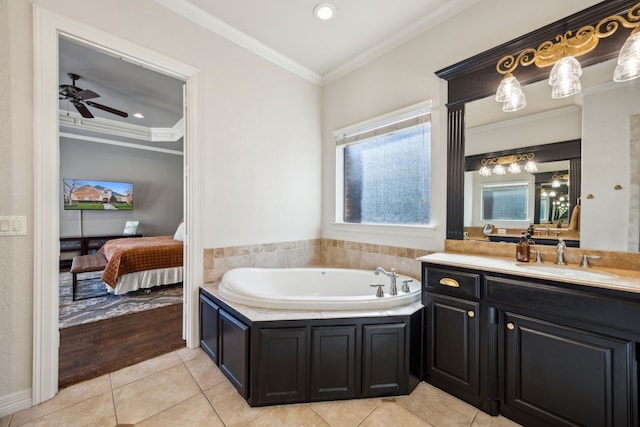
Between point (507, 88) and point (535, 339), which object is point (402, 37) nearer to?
point (507, 88)

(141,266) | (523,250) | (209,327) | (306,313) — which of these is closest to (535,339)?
(523,250)

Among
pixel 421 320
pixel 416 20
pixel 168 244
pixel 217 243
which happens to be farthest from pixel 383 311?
pixel 168 244

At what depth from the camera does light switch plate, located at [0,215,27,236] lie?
1.51 m

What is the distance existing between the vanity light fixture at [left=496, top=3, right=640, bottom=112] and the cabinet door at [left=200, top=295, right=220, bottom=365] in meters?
2.63

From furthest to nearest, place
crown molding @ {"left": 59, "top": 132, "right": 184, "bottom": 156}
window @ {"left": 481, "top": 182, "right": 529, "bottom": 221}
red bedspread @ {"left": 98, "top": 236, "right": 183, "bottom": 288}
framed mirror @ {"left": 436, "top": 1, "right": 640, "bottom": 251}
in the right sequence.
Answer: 1. crown molding @ {"left": 59, "top": 132, "right": 184, "bottom": 156}
2. red bedspread @ {"left": 98, "top": 236, "right": 183, "bottom": 288}
3. window @ {"left": 481, "top": 182, "right": 529, "bottom": 221}
4. framed mirror @ {"left": 436, "top": 1, "right": 640, "bottom": 251}

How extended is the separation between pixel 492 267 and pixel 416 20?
2162mm

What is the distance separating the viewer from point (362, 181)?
3.04 meters

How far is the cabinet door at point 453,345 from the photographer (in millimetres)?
1605

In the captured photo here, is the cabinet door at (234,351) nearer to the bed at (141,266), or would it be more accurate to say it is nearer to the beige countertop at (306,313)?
the beige countertop at (306,313)

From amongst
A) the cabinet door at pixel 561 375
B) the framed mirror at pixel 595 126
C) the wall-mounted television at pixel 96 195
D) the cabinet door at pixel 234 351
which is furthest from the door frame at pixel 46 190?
the wall-mounted television at pixel 96 195

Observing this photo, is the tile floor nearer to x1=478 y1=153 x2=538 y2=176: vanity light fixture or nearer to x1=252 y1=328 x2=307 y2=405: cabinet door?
x1=252 y1=328 x2=307 y2=405: cabinet door

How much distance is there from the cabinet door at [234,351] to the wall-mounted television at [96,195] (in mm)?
5391

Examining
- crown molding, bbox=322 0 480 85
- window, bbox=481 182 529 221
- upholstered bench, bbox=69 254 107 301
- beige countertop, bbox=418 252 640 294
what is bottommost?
upholstered bench, bbox=69 254 107 301

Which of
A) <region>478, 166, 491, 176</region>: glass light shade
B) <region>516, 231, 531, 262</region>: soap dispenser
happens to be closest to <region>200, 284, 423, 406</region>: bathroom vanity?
<region>516, 231, 531, 262</region>: soap dispenser
